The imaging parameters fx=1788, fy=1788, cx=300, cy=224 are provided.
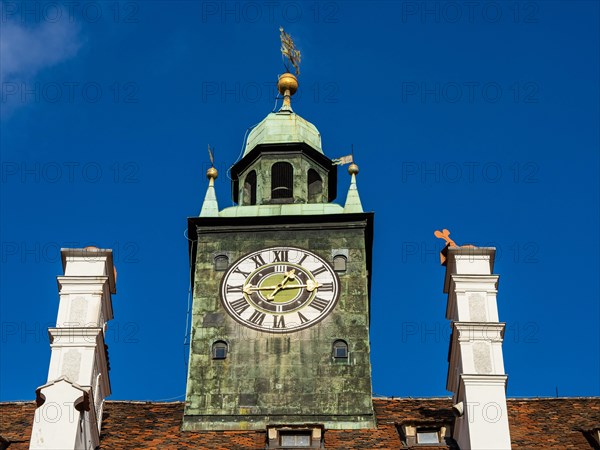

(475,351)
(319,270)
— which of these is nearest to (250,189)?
(319,270)

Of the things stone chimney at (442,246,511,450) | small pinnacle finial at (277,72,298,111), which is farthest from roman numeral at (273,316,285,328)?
small pinnacle finial at (277,72,298,111)

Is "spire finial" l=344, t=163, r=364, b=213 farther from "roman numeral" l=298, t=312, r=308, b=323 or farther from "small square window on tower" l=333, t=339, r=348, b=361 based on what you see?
"small square window on tower" l=333, t=339, r=348, b=361

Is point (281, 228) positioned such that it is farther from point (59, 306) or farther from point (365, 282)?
point (59, 306)

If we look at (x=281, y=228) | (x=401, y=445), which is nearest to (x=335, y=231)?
(x=281, y=228)

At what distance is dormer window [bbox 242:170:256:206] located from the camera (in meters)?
50.6

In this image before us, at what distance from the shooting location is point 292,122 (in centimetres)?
5247

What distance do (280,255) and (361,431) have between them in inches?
249

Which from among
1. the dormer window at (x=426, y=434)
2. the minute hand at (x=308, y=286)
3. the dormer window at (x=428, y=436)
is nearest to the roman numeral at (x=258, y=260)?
the minute hand at (x=308, y=286)

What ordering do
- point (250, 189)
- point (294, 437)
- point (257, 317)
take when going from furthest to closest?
point (250, 189)
point (257, 317)
point (294, 437)

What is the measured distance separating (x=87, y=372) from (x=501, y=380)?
9156 mm

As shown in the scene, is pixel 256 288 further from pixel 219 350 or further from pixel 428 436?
pixel 428 436

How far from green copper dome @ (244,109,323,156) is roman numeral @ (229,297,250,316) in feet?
21.2

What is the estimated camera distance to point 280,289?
4656cm

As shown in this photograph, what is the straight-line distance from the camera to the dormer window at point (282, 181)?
165ft
